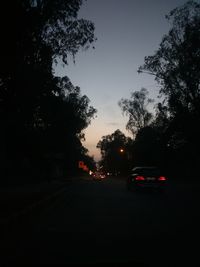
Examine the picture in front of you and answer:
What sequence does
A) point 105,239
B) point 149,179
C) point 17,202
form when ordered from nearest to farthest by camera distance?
point 105,239, point 17,202, point 149,179

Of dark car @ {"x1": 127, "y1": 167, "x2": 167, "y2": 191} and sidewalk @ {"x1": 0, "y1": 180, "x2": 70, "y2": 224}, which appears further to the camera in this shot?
dark car @ {"x1": 127, "y1": 167, "x2": 167, "y2": 191}

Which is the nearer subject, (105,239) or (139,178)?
(105,239)

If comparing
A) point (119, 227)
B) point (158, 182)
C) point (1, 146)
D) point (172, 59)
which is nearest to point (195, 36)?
point (172, 59)

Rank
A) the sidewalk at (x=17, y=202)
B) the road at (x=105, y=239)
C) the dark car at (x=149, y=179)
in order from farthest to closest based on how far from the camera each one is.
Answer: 1. the dark car at (x=149, y=179)
2. the sidewalk at (x=17, y=202)
3. the road at (x=105, y=239)

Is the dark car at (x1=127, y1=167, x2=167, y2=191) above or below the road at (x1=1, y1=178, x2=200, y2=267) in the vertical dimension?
above

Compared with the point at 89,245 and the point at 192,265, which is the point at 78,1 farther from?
the point at 192,265

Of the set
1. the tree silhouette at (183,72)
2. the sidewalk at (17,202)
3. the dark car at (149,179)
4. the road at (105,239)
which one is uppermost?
the tree silhouette at (183,72)

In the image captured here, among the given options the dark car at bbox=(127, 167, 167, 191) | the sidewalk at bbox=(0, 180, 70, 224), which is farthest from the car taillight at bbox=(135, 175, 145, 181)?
the sidewalk at bbox=(0, 180, 70, 224)

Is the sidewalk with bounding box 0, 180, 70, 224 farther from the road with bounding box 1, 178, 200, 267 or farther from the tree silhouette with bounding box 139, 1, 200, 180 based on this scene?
the tree silhouette with bounding box 139, 1, 200, 180

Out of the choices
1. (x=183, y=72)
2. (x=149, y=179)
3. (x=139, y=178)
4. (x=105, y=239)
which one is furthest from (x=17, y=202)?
(x=183, y=72)

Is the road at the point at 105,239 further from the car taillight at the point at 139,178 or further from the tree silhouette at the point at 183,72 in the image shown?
the tree silhouette at the point at 183,72

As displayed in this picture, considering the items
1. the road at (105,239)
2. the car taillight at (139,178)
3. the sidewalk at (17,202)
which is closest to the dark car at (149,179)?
the car taillight at (139,178)

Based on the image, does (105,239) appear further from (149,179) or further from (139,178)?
(139,178)

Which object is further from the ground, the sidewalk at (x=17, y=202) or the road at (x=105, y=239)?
the sidewalk at (x=17, y=202)
